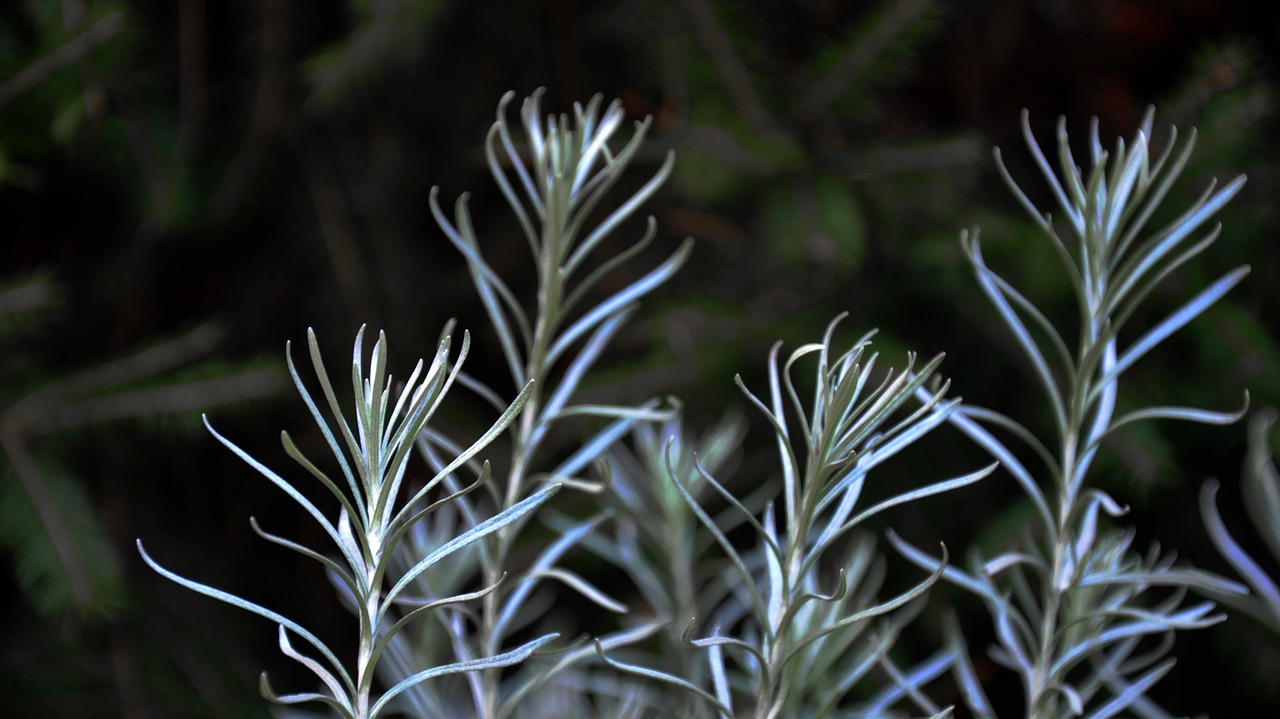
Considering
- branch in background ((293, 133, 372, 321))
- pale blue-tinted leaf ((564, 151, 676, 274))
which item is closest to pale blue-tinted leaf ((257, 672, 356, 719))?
pale blue-tinted leaf ((564, 151, 676, 274))

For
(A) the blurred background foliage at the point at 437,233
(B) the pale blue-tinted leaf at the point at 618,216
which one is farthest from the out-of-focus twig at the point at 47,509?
(B) the pale blue-tinted leaf at the point at 618,216

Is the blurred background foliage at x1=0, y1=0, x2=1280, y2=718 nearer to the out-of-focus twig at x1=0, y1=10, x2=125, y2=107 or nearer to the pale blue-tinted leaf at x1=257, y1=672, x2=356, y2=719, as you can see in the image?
the out-of-focus twig at x1=0, y1=10, x2=125, y2=107

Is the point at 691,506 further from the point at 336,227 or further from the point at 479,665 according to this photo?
the point at 336,227

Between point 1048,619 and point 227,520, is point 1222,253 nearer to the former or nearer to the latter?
point 1048,619

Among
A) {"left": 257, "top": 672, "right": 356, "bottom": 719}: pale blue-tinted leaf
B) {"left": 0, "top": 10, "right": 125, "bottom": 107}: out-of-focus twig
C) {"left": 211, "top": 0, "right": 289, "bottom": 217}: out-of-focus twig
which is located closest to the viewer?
{"left": 257, "top": 672, "right": 356, "bottom": 719}: pale blue-tinted leaf

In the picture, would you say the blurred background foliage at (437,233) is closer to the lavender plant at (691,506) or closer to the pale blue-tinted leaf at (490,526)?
the lavender plant at (691,506)

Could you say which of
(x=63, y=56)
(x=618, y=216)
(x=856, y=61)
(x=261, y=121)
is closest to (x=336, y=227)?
(x=261, y=121)

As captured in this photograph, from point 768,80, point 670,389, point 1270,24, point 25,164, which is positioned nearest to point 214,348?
point 25,164

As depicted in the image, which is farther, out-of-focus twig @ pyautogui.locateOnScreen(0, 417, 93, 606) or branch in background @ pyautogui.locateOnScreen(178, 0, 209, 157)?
branch in background @ pyautogui.locateOnScreen(178, 0, 209, 157)
